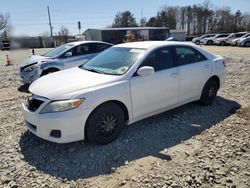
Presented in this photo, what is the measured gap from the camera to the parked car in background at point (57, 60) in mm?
7551

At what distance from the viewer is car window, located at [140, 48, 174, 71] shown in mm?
4359

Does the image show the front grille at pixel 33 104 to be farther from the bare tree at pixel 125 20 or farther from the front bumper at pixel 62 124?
the bare tree at pixel 125 20

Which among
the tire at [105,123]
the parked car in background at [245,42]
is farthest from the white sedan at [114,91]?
the parked car in background at [245,42]

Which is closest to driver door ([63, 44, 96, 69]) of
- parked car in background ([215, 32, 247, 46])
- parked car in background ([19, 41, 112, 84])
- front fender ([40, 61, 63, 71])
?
parked car in background ([19, 41, 112, 84])

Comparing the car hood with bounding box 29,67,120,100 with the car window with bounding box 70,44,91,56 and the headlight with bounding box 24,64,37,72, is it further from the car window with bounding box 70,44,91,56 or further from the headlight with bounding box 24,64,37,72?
the car window with bounding box 70,44,91,56

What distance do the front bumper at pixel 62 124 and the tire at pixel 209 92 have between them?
295 cm

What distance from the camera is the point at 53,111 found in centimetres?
346

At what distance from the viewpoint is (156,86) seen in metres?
4.32

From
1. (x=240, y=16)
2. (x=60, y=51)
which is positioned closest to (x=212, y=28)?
(x=240, y=16)

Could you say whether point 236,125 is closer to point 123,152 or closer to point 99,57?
point 123,152

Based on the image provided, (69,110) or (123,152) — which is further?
(123,152)

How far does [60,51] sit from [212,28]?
227ft

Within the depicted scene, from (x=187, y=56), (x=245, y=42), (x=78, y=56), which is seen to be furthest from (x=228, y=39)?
(x=187, y=56)

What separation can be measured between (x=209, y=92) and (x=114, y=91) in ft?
8.88
